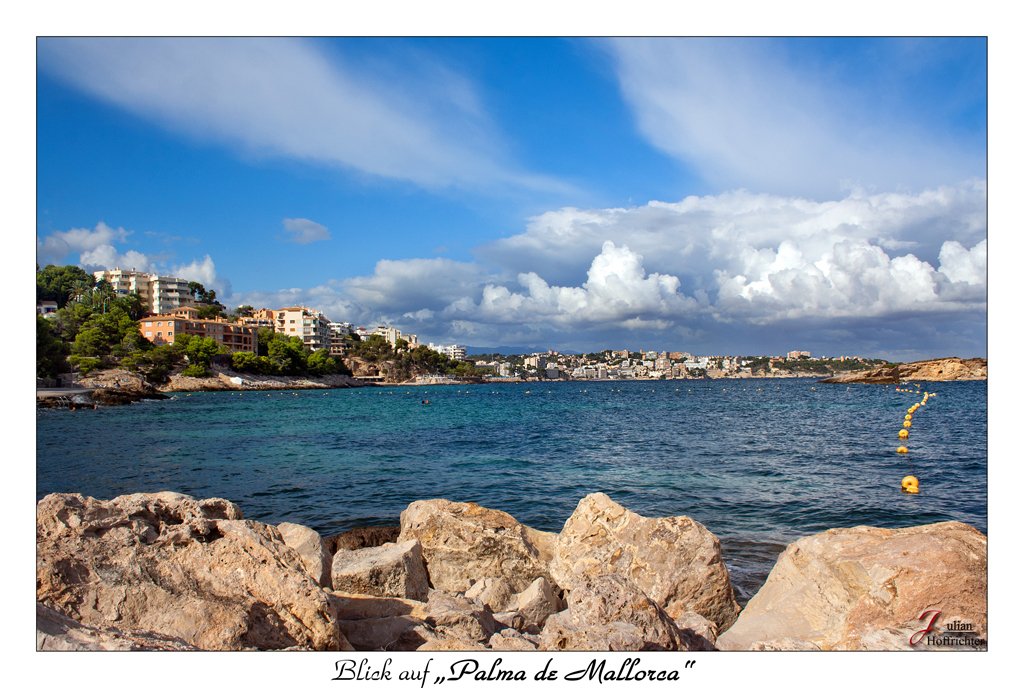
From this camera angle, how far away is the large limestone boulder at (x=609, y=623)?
132 inches

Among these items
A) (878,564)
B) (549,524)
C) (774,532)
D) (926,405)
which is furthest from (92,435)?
(926,405)

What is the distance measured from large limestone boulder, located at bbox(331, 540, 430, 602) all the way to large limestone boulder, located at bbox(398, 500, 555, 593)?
55 cm

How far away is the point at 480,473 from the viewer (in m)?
13.7

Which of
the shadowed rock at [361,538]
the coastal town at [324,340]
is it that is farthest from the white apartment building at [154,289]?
the shadowed rock at [361,538]

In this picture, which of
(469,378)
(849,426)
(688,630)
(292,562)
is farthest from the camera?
(469,378)

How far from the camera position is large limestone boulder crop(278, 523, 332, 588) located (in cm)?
521

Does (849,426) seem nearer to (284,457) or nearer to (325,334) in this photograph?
(284,457)

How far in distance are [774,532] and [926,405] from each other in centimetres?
3028

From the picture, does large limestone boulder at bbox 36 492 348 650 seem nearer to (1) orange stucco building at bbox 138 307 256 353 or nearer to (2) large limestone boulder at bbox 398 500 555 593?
(2) large limestone boulder at bbox 398 500 555 593

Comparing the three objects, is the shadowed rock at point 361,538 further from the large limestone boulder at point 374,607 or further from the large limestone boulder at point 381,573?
the large limestone boulder at point 374,607

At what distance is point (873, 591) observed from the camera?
4.18 metres

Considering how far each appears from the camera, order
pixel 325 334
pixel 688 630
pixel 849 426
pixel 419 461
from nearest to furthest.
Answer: pixel 688 630 → pixel 419 461 → pixel 849 426 → pixel 325 334

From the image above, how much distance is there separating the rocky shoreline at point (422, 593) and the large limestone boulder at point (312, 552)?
0.08ft

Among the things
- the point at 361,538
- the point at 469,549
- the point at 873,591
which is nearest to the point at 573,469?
the point at 361,538
